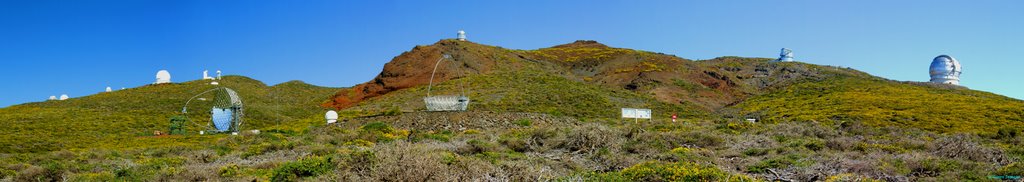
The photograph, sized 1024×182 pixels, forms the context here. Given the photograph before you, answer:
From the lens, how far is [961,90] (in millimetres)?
64750

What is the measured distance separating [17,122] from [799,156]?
45.4m

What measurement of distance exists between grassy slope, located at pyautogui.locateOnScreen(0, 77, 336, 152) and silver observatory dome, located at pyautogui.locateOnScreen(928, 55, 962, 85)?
2501 inches

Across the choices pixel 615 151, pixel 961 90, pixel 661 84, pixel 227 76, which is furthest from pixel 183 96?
pixel 961 90

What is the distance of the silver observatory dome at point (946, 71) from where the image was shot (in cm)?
7081

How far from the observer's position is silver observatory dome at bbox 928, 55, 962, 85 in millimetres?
70812

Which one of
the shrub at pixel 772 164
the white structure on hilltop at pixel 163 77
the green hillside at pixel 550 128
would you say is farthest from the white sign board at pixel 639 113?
the white structure on hilltop at pixel 163 77

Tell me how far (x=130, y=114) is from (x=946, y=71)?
76.8m

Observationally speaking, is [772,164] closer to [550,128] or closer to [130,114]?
[550,128]

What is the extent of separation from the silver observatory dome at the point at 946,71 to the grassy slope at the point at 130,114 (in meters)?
63.5

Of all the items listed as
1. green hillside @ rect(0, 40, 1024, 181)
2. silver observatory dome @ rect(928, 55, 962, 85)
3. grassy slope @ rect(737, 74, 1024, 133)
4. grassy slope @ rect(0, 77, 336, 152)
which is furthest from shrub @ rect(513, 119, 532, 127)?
silver observatory dome @ rect(928, 55, 962, 85)

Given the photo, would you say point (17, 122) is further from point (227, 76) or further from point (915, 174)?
point (915, 174)

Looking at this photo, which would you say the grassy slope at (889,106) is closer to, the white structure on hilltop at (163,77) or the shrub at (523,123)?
the shrub at (523,123)

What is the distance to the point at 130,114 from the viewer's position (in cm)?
4822

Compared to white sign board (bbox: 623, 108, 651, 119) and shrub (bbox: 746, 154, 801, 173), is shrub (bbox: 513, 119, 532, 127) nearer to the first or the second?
white sign board (bbox: 623, 108, 651, 119)
